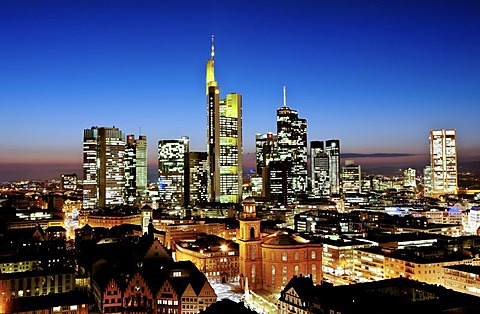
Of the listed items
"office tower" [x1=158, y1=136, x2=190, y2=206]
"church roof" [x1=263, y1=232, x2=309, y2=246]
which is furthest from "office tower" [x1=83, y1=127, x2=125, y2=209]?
"church roof" [x1=263, y1=232, x2=309, y2=246]

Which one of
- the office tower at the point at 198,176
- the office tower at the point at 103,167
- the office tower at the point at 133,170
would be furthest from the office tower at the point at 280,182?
the office tower at the point at 103,167

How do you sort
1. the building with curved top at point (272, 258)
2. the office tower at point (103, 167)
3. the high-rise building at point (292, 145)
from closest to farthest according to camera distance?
the building with curved top at point (272, 258), the office tower at point (103, 167), the high-rise building at point (292, 145)

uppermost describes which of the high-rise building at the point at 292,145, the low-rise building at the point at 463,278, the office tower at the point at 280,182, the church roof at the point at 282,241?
the high-rise building at the point at 292,145

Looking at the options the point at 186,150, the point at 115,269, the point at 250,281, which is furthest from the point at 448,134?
the point at 115,269

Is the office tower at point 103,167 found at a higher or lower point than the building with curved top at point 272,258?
higher

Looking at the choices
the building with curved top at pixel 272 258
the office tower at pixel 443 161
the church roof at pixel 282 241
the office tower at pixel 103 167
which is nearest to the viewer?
the building with curved top at pixel 272 258

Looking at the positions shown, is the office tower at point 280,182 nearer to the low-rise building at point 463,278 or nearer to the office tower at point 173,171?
the office tower at point 173,171

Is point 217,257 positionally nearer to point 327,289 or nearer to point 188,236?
point 327,289
